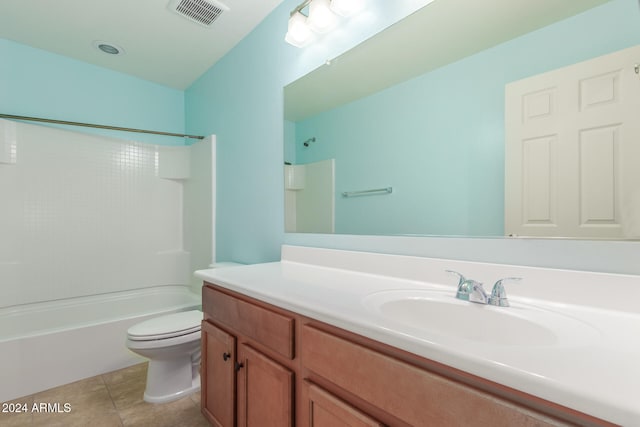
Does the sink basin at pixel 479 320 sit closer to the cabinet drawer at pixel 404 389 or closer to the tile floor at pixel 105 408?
the cabinet drawer at pixel 404 389

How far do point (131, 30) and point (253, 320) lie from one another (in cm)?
219

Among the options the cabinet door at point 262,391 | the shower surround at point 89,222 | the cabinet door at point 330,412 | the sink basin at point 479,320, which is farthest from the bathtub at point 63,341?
the sink basin at point 479,320

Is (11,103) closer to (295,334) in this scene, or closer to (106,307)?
(106,307)

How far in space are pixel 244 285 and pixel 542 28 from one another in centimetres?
127

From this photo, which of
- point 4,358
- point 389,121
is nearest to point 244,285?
point 389,121

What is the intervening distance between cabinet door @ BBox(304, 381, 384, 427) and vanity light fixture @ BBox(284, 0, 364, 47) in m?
1.51

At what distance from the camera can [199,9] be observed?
72.3 inches

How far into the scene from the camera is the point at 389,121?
1.30m

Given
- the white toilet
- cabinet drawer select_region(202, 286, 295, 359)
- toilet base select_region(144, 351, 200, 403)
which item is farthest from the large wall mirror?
toilet base select_region(144, 351, 200, 403)

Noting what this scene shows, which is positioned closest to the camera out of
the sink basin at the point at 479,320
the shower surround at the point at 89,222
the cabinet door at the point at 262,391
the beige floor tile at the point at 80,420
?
the sink basin at the point at 479,320

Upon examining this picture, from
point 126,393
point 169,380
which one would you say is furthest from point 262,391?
point 126,393

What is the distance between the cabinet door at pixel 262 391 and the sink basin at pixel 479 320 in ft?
1.23

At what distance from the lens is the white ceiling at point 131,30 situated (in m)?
1.82

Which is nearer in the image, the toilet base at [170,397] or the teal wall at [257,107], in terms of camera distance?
the teal wall at [257,107]
